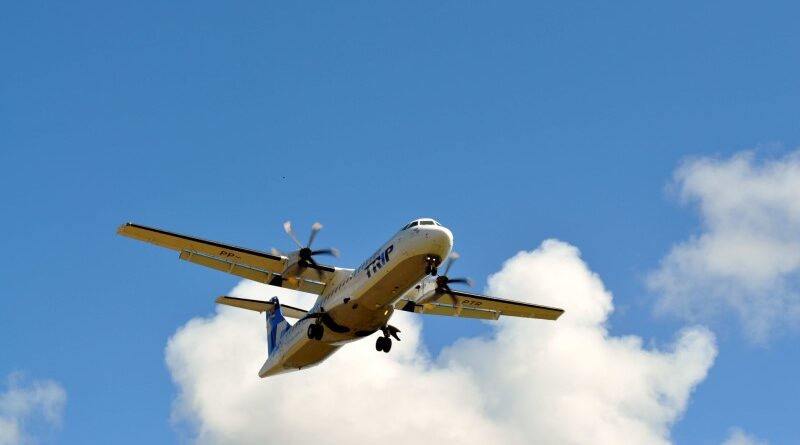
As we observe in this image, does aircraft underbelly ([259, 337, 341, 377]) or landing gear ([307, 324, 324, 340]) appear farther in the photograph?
aircraft underbelly ([259, 337, 341, 377])

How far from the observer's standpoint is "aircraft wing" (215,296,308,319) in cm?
3706

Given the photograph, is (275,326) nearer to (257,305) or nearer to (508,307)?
(257,305)

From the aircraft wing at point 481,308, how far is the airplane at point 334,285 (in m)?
0.05

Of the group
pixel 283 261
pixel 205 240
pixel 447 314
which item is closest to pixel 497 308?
pixel 447 314

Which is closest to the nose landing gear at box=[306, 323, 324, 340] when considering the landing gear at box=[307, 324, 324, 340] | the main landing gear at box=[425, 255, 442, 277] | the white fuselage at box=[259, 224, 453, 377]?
the landing gear at box=[307, 324, 324, 340]

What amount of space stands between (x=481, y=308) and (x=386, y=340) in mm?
6575

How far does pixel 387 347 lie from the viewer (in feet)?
113

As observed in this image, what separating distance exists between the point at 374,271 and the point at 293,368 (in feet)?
22.7

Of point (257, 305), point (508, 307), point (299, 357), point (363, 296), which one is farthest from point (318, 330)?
point (508, 307)

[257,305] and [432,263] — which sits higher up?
[257,305]

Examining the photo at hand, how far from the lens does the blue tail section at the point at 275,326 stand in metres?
37.5

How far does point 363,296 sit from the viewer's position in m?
31.6

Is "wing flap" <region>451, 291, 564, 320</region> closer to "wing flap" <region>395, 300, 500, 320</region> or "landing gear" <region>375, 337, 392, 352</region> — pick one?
"wing flap" <region>395, 300, 500, 320</region>

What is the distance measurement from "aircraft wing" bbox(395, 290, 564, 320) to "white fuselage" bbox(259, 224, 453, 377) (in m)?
4.92
